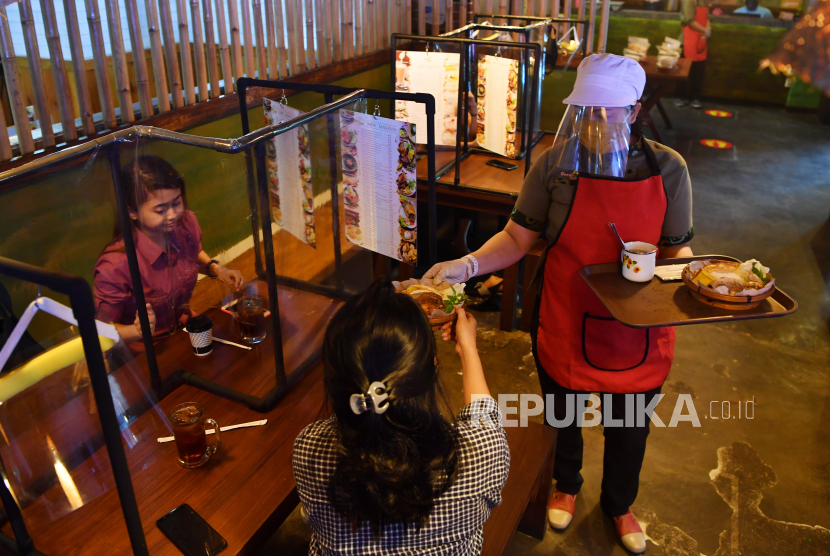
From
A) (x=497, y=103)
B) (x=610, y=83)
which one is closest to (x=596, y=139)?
(x=610, y=83)

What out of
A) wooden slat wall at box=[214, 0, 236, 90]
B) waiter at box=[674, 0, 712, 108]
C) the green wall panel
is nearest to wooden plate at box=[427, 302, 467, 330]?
wooden slat wall at box=[214, 0, 236, 90]

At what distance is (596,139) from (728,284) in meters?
0.50

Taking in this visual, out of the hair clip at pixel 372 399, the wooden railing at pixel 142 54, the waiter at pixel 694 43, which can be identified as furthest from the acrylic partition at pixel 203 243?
the waiter at pixel 694 43

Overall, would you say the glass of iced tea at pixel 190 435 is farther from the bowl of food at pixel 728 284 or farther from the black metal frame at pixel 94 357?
the bowl of food at pixel 728 284

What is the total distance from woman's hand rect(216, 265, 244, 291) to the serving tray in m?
0.89

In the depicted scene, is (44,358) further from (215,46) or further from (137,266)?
(215,46)

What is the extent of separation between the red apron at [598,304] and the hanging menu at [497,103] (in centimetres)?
145

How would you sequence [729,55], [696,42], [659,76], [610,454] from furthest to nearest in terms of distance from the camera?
[729,55] → [696,42] → [659,76] → [610,454]

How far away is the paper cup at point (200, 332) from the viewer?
173 cm

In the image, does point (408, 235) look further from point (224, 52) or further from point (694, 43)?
point (694, 43)

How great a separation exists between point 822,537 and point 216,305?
206cm

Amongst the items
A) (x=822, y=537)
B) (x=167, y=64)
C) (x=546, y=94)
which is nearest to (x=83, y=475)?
(x=167, y=64)

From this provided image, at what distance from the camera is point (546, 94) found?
15.5 feet

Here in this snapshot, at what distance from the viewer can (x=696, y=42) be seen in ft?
25.6
